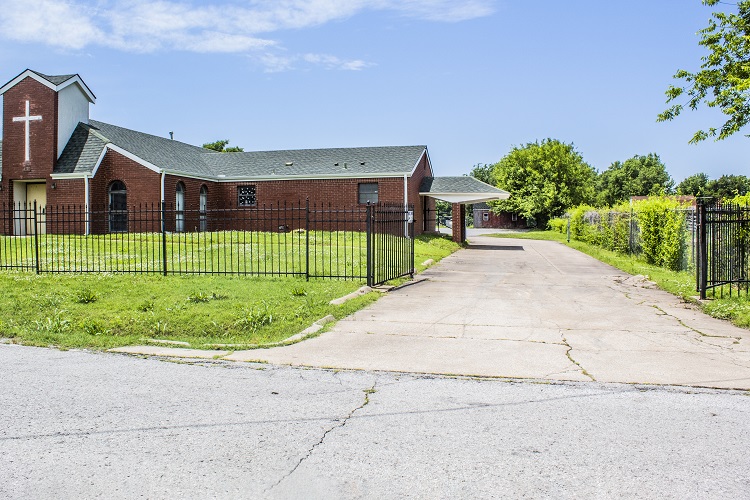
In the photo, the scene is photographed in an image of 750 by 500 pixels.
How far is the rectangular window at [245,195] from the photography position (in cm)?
3297

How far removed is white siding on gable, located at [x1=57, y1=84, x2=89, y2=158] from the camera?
28.0m

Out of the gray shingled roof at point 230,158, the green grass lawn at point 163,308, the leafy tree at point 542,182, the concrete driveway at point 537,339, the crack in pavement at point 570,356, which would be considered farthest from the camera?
the leafy tree at point 542,182

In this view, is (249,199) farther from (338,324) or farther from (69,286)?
(338,324)

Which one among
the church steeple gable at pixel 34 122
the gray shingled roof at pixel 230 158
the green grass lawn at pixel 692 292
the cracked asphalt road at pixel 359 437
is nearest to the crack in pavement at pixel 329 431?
the cracked asphalt road at pixel 359 437

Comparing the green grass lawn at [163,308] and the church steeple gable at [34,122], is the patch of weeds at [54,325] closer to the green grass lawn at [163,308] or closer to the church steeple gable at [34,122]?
the green grass lawn at [163,308]

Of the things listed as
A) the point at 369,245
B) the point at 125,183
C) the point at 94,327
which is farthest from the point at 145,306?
the point at 125,183

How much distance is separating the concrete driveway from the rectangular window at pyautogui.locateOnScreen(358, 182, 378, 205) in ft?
60.7

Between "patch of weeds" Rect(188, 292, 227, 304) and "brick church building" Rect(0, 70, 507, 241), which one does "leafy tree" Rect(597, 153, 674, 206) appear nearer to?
"brick church building" Rect(0, 70, 507, 241)

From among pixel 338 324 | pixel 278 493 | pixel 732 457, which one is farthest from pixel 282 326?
pixel 732 457

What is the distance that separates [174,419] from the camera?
16.0 feet

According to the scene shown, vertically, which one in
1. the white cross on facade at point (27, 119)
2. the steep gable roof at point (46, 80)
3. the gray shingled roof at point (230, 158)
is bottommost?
the gray shingled roof at point (230, 158)

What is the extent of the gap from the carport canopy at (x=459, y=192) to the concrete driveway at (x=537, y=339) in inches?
726

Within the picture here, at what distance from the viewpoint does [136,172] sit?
2758 cm

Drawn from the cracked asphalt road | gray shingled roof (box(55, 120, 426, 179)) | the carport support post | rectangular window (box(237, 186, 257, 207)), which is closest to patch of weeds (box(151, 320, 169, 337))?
the cracked asphalt road
